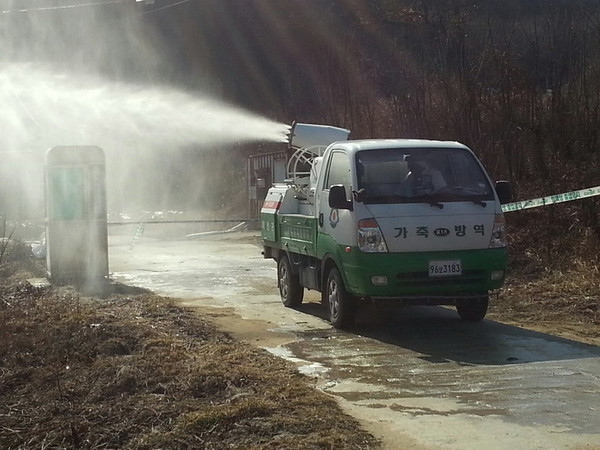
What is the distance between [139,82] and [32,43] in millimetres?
7284

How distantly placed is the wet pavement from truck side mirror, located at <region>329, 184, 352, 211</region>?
1.42 m

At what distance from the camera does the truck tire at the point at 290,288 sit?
12.3 meters

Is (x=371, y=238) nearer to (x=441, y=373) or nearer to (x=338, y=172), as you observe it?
(x=338, y=172)

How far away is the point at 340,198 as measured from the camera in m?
10.1

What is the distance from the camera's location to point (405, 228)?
384 inches

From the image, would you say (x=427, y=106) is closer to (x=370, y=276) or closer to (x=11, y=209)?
(x=370, y=276)

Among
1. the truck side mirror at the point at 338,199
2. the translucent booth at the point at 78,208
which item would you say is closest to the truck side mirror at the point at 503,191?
the truck side mirror at the point at 338,199

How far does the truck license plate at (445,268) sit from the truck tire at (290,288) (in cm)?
287

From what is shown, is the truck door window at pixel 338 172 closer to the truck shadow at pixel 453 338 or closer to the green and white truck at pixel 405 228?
the green and white truck at pixel 405 228

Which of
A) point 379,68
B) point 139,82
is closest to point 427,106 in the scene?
point 379,68

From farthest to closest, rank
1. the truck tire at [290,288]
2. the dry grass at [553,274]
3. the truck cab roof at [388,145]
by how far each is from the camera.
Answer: the truck tire at [290,288], the dry grass at [553,274], the truck cab roof at [388,145]

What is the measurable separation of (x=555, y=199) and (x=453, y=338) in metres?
4.90

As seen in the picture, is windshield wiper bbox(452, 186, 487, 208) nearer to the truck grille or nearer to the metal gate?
the truck grille

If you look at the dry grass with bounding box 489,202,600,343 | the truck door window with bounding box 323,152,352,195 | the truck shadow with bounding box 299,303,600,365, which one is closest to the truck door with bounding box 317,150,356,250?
the truck door window with bounding box 323,152,352,195
